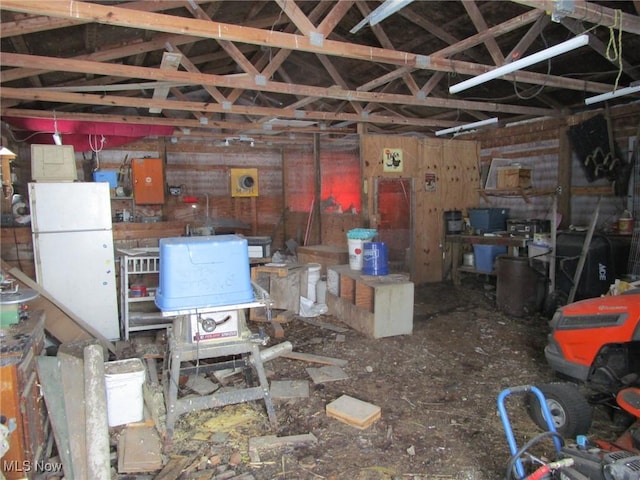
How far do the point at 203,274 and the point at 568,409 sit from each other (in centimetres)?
251

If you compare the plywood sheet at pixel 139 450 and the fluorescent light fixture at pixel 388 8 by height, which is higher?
the fluorescent light fixture at pixel 388 8

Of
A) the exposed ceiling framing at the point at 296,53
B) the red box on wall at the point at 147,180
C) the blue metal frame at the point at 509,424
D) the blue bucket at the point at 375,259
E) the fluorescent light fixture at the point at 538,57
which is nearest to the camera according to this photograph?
the blue metal frame at the point at 509,424

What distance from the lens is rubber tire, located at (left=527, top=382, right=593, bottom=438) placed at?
266cm

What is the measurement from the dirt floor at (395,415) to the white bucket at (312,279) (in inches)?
31.1

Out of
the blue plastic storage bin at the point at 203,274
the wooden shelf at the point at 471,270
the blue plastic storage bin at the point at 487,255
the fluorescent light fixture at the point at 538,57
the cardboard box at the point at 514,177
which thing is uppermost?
the fluorescent light fixture at the point at 538,57

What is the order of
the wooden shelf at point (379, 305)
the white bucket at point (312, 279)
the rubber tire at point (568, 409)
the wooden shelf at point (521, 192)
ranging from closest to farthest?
the rubber tire at point (568, 409)
the wooden shelf at point (379, 305)
the white bucket at point (312, 279)
the wooden shelf at point (521, 192)

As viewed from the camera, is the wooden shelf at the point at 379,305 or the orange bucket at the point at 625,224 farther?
the orange bucket at the point at 625,224

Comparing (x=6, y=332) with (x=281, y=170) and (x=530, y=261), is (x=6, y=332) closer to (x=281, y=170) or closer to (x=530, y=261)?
(x=530, y=261)

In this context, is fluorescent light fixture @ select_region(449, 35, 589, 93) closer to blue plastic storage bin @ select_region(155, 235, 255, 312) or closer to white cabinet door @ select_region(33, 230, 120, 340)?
blue plastic storage bin @ select_region(155, 235, 255, 312)

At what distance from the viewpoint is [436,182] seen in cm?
715

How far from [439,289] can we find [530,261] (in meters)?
1.71

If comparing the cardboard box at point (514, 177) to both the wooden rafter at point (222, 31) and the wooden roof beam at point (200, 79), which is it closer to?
the wooden roof beam at point (200, 79)

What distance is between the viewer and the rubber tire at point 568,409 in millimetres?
2662

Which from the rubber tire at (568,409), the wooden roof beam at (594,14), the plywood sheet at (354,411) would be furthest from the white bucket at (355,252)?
the wooden roof beam at (594,14)
